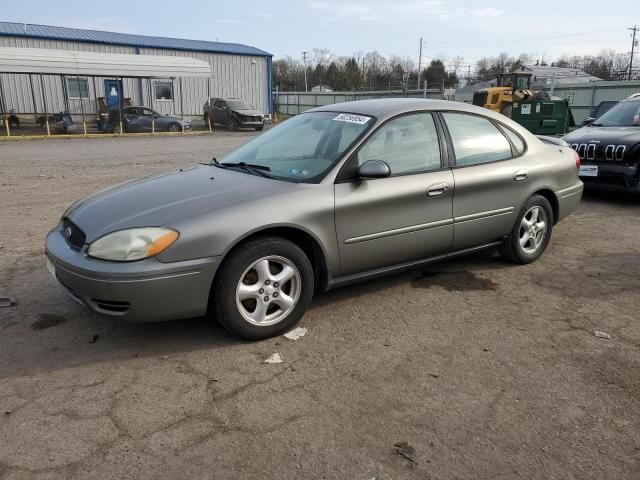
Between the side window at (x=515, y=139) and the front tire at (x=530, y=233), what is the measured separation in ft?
1.49

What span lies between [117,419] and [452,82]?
240ft

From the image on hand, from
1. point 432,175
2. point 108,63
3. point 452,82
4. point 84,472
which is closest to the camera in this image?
point 84,472

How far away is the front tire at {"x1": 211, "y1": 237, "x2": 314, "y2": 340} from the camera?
3.28m

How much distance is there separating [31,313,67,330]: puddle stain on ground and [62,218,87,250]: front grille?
2.10 feet

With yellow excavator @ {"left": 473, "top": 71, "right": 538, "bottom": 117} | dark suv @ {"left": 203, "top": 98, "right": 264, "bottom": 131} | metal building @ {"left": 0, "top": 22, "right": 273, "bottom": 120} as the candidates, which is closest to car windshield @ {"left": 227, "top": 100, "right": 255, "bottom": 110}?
dark suv @ {"left": 203, "top": 98, "right": 264, "bottom": 131}

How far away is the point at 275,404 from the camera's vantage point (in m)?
2.81

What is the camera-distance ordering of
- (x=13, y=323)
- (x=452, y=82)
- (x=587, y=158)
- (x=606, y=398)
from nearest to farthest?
(x=606, y=398) < (x=13, y=323) < (x=587, y=158) < (x=452, y=82)

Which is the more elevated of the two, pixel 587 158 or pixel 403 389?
pixel 587 158

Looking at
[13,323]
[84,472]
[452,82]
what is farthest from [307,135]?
[452,82]

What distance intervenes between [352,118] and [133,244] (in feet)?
6.50

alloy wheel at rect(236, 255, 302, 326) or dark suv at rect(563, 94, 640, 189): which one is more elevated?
dark suv at rect(563, 94, 640, 189)

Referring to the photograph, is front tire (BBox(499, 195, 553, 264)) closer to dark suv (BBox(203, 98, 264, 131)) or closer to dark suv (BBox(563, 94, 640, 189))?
dark suv (BBox(563, 94, 640, 189))

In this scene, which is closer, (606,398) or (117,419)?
(117,419)

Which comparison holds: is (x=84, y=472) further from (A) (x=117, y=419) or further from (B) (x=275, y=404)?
(B) (x=275, y=404)
